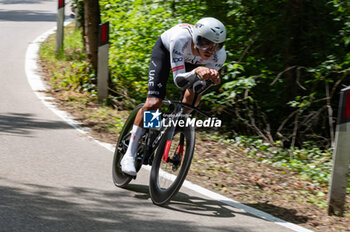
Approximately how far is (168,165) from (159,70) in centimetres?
100

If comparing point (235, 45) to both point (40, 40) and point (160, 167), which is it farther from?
point (40, 40)

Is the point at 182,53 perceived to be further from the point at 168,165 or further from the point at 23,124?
the point at 23,124

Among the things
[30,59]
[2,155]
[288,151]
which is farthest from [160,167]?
[30,59]

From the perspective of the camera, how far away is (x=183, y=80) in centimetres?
478

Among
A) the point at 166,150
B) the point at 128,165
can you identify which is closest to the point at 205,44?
the point at 166,150

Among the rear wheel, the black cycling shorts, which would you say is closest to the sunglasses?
the black cycling shorts

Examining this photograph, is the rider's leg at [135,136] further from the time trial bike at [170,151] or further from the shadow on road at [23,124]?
the shadow on road at [23,124]

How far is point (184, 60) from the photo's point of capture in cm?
513

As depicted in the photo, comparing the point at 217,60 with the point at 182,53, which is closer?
the point at 182,53

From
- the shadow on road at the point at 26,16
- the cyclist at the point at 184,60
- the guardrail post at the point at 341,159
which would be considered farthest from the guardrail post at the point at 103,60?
the shadow on road at the point at 26,16

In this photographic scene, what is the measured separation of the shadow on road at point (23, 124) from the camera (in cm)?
750

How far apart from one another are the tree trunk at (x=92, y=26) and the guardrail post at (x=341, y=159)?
6.26 m

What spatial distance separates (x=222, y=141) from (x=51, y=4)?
2499cm

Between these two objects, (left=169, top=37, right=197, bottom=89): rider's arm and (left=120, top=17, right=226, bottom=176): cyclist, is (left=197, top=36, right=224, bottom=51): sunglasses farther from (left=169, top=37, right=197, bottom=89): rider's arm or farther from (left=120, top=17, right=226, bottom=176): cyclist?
(left=169, top=37, right=197, bottom=89): rider's arm
